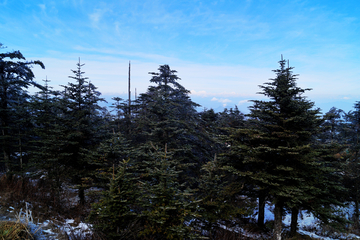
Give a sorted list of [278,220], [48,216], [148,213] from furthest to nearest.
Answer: [278,220] → [48,216] → [148,213]

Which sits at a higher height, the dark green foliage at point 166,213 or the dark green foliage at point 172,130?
the dark green foliage at point 172,130

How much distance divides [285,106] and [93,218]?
9.60 metres

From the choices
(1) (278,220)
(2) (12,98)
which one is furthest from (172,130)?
(2) (12,98)

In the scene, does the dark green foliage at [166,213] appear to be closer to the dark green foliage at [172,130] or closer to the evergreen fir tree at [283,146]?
the evergreen fir tree at [283,146]

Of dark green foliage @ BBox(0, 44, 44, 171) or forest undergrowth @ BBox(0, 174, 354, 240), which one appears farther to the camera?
dark green foliage @ BBox(0, 44, 44, 171)

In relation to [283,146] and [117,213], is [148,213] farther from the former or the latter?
[283,146]

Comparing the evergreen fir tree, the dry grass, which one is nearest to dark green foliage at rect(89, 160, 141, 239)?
the dry grass

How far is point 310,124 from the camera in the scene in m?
8.75

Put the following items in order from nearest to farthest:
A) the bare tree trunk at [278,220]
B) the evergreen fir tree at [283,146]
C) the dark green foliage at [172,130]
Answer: the evergreen fir tree at [283,146] < the bare tree trunk at [278,220] < the dark green foliage at [172,130]

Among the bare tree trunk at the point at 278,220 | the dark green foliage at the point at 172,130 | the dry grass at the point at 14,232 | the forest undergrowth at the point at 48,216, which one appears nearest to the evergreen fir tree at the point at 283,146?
the bare tree trunk at the point at 278,220

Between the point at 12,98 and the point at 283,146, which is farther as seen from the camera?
the point at 12,98

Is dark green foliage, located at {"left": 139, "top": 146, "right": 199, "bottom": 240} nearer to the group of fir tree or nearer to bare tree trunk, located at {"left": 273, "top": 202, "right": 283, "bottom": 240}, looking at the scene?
the group of fir tree

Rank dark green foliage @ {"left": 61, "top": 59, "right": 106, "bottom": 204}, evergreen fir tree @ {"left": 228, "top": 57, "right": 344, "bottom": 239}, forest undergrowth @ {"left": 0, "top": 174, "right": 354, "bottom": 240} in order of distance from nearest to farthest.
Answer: forest undergrowth @ {"left": 0, "top": 174, "right": 354, "bottom": 240} → evergreen fir tree @ {"left": 228, "top": 57, "right": 344, "bottom": 239} → dark green foliage @ {"left": 61, "top": 59, "right": 106, "bottom": 204}

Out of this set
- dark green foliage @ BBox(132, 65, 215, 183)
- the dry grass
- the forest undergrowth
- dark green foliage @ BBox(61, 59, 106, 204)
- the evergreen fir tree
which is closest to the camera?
the dry grass
